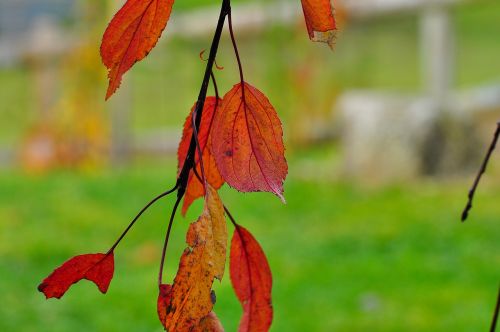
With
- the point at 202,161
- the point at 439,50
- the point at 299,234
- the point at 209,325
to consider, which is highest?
the point at 202,161

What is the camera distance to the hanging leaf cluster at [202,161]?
1.80 ft

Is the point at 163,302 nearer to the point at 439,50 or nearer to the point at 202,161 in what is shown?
the point at 202,161

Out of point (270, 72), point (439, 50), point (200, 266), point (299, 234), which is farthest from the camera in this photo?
point (270, 72)

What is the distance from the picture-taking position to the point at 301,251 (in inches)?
174

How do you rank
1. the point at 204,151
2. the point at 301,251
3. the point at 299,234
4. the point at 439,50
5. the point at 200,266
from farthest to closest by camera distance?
the point at 439,50 < the point at 299,234 < the point at 301,251 < the point at 204,151 < the point at 200,266

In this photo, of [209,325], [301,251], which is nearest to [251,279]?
[209,325]

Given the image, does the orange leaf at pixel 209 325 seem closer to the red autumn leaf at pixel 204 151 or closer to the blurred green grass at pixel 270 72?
the red autumn leaf at pixel 204 151

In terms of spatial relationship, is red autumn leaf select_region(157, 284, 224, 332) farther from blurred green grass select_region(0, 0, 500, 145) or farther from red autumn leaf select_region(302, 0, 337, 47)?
blurred green grass select_region(0, 0, 500, 145)

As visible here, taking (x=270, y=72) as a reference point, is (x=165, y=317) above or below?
above

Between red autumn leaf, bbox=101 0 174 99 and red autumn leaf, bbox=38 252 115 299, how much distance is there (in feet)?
0.39

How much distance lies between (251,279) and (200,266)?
4.9 inches

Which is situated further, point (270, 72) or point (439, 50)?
point (270, 72)

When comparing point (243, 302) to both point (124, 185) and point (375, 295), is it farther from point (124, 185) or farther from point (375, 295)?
point (124, 185)

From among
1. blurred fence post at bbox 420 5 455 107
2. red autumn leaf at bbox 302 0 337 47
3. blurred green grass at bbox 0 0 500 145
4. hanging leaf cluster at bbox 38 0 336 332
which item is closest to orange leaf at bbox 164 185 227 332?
hanging leaf cluster at bbox 38 0 336 332
